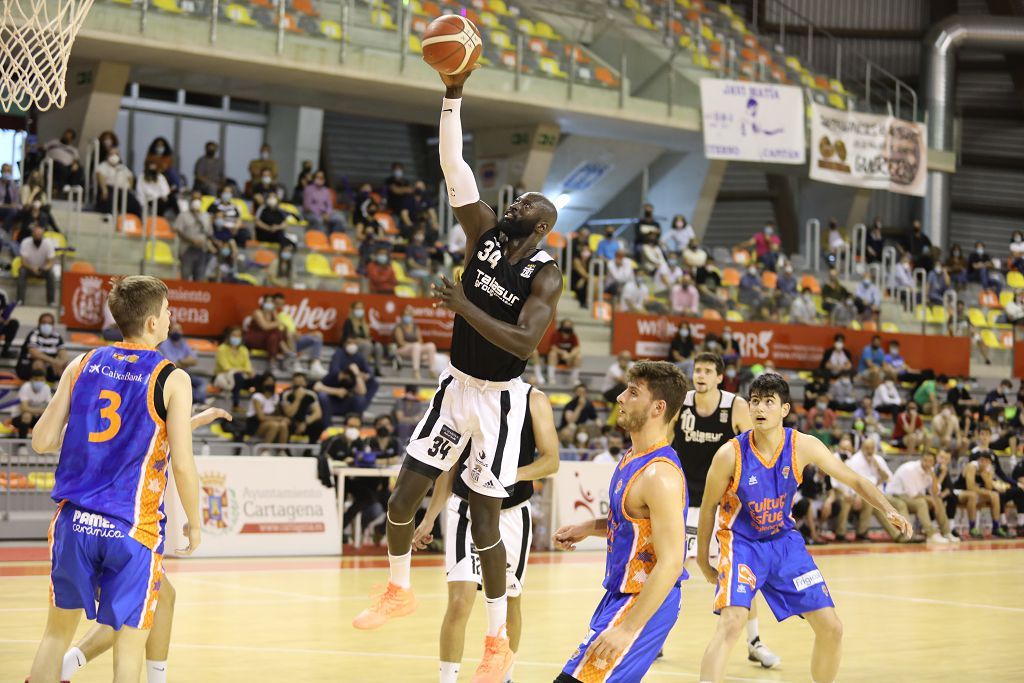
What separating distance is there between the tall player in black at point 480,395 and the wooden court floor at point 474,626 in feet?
4.81

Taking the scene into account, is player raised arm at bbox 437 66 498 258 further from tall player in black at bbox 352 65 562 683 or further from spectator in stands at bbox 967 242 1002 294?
spectator in stands at bbox 967 242 1002 294

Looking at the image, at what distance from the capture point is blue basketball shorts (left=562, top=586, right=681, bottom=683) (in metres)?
4.72

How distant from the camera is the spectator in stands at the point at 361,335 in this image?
759 inches

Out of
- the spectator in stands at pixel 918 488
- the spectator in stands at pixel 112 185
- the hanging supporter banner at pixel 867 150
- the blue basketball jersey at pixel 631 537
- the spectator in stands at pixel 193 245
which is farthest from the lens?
the hanging supporter banner at pixel 867 150

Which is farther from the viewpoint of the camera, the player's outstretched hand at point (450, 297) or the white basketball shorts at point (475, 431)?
the white basketball shorts at point (475, 431)

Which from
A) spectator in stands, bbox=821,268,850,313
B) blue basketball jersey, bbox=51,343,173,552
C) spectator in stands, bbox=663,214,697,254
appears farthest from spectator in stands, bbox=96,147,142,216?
blue basketball jersey, bbox=51,343,173,552

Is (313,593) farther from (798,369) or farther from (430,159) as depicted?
(430,159)

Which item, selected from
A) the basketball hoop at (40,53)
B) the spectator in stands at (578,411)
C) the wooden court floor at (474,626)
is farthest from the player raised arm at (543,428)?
the spectator in stands at (578,411)

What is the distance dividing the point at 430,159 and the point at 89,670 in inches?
991

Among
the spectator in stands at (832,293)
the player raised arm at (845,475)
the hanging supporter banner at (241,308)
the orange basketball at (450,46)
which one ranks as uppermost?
the orange basketball at (450,46)

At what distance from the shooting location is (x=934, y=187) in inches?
1379

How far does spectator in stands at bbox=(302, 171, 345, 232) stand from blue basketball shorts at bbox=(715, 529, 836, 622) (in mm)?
16383

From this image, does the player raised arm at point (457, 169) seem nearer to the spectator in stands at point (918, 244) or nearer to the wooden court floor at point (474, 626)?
the wooden court floor at point (474, 626)

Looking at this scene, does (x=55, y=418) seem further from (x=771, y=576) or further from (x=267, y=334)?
(x=267, y=334)
